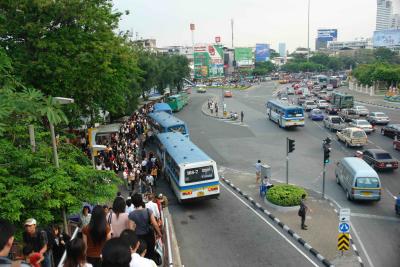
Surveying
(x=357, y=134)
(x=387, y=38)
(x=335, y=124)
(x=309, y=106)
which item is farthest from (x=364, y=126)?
(x=387, y=38)

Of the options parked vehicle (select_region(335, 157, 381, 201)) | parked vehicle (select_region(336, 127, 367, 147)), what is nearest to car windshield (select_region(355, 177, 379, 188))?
parked vehicle (select_region(335, 157, 381, 201))

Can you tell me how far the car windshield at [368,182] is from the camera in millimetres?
18328

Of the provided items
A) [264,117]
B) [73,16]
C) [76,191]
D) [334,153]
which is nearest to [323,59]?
[264,117]

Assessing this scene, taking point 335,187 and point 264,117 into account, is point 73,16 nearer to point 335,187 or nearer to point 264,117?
point 335,187

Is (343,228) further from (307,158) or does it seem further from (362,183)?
(307,158)

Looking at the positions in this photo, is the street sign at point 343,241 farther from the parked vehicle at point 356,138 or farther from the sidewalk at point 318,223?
the parked vehicle at point 356,138

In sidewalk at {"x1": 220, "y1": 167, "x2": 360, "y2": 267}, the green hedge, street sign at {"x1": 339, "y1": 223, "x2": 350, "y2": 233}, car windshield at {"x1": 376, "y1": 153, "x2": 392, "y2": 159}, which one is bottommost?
sidewalk at {"x1": 220, "y1": 167, "x2": 360, "y2": 267}

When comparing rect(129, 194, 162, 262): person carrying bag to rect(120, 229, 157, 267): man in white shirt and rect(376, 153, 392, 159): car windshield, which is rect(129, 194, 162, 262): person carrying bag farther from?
rect(376, 153, 392, 159): car windshield

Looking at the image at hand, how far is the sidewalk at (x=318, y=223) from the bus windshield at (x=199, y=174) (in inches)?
124

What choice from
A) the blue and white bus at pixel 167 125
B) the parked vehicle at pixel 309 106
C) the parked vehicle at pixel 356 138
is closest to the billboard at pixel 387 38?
the parked vehicle at pixel 309 106

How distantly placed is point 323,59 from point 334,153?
143129mm

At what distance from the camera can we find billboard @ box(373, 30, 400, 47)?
13950cm

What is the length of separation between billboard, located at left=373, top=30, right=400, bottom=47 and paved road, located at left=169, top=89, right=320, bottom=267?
14168 centimetres

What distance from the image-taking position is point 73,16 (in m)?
20.6
